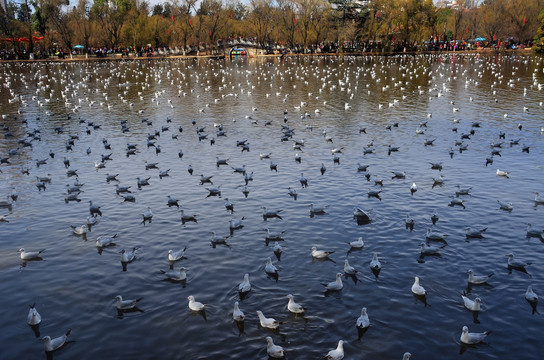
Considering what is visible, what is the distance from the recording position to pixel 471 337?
11.8m

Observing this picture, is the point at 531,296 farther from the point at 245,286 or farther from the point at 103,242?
the point at 103,242

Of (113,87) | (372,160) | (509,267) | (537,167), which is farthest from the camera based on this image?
(113,87)

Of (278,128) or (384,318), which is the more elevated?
(278,128)

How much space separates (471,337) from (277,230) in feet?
27.9

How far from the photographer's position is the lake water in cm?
1248

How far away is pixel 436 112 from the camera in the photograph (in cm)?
4031

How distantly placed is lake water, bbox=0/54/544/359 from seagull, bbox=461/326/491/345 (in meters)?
0.20

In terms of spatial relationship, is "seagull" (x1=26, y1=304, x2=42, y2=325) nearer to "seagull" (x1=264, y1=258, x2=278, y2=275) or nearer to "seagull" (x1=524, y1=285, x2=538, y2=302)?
"seagull" (x1=264, y1=258, x2=278, y2=275)

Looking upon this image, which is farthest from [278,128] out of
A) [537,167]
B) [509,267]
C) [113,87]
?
[113,87]

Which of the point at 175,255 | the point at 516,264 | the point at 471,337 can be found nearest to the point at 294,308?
the point at 471,337

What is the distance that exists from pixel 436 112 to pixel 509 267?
1066 inches

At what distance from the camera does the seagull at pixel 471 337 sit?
11750mm

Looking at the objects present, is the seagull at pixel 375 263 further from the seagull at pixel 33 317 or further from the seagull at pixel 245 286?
the seagull at pixel 33 317

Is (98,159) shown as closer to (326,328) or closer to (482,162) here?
(326,328)
